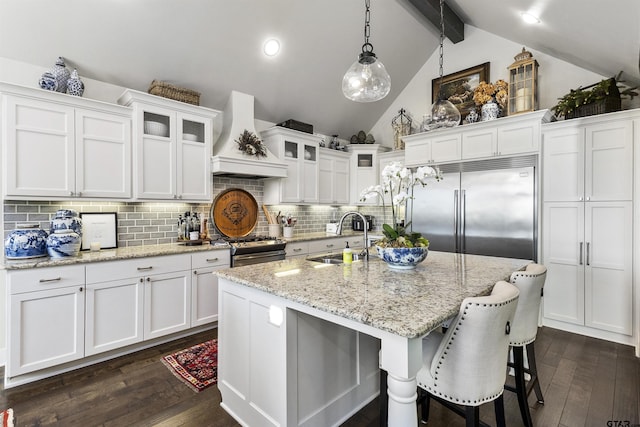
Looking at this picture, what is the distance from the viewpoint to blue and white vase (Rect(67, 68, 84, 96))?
107 inches

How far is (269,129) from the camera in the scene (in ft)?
14.5

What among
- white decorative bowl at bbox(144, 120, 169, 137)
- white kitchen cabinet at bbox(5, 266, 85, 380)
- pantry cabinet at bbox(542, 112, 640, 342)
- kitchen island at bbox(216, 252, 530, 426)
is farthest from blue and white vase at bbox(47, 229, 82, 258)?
pantry cabinet at bbox(542, 112, 640, 342)

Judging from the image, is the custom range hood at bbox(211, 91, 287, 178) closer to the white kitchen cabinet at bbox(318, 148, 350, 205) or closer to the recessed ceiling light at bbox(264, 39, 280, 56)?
the recessed ceiling light at bbox(264, 39, 280, 56)

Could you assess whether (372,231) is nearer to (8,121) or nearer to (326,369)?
(326,369)

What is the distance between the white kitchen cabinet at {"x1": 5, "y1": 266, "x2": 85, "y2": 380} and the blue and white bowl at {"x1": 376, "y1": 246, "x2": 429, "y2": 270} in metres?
2.41

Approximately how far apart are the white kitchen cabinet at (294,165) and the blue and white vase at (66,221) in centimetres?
228

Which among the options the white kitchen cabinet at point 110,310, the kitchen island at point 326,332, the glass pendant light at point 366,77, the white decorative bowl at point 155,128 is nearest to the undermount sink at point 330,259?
the kitchen island at point 326,332

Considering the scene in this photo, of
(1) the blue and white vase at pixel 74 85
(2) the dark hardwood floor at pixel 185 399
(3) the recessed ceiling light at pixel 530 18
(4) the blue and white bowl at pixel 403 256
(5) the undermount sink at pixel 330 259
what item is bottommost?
(2) the dark hardwood floor at pixel 185 399

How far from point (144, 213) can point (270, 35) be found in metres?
2.45

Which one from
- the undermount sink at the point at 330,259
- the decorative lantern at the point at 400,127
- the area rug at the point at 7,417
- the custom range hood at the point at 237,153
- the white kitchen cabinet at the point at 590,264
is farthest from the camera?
the decorative lantern at the point at 400,127

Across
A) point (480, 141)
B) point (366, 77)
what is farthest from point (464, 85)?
point (366, 77)

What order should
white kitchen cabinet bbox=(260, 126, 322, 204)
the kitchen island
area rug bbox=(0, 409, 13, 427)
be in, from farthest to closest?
white kitchen cabinet bbox=(260, 126, 322, 204)
area rug bbox=(0, 409, 13, 427)
the kitchen island

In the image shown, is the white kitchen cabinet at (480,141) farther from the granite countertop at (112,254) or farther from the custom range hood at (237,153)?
the granite countertop at (112,254)

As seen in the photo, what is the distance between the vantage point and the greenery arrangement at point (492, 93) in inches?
158
